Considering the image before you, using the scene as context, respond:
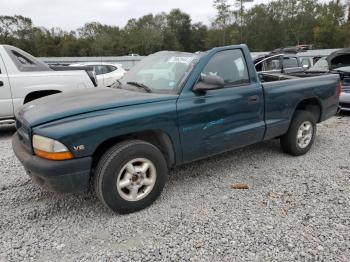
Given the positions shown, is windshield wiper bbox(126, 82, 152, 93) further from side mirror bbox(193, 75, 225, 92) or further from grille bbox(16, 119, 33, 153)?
grille bbox(16, 119, 33, 153)

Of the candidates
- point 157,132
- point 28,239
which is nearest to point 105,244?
point 28,239

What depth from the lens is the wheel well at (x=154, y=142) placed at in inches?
122

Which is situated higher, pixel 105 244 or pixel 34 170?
pixel 34 170

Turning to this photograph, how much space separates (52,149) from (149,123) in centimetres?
94

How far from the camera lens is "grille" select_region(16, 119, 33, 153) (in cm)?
288

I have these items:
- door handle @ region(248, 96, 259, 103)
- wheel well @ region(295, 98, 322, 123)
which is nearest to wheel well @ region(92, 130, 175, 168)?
door handle @ region(248, 96, 259, 103)

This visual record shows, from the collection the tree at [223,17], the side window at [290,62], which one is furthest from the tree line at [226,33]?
the side window at [290,62]

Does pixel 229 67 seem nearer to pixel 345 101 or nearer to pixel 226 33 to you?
pixel 345 101

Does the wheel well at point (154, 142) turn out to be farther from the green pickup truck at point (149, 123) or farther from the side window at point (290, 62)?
the side window at point (290, 62)

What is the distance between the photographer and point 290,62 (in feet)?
34.1

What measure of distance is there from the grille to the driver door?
4.84 ft

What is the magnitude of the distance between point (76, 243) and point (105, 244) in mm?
263

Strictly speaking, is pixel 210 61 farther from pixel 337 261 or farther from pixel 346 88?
pixel 346 88

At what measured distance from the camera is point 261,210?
10.7 ft
